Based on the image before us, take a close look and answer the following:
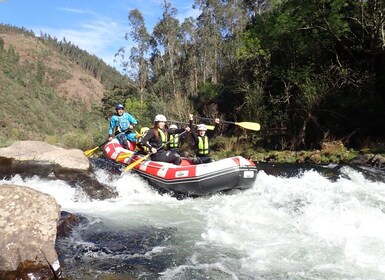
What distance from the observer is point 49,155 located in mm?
10852

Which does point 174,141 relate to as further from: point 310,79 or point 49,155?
point 310,79

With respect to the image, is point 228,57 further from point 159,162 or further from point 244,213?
point 244,213

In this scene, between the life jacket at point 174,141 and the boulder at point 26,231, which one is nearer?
the boulder at point 26,231

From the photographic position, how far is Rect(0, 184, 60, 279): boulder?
4.27 metres

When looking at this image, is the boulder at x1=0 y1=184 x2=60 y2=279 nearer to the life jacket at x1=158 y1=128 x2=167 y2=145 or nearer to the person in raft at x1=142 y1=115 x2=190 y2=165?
the person in raft at x1=142 y1=115 x2=190 y2=165

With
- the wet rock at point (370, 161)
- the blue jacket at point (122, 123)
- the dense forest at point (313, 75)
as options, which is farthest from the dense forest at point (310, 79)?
the blue jacket at point (122, 123)

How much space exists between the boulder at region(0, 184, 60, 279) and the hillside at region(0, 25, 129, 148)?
2036cm

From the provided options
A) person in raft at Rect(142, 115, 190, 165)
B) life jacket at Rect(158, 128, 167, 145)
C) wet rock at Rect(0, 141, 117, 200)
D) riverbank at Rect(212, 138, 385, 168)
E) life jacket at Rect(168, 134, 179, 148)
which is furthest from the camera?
riverbank at Rect(212, 138, 385, 168)

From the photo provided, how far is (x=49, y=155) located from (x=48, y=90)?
84.6 meters

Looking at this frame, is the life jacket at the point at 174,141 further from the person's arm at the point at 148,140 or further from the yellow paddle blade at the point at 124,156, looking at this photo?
the yellow paddle blade at the point at 124,156

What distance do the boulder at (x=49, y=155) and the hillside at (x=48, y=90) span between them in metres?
13.1

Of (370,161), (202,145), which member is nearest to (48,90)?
(370,161)

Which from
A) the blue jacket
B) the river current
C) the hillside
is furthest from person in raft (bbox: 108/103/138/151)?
the hillside

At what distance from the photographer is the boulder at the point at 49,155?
10703 millimetres
